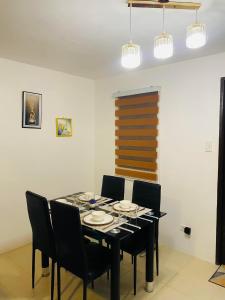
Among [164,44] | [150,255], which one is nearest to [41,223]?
[150,255]

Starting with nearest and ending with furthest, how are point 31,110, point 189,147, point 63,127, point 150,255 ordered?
point 150,255 < point 189,147 < point 31,110 < point 63,127

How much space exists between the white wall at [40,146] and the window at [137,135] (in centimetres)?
58

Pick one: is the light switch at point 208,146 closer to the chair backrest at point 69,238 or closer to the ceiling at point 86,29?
the ceiling at point 86,29

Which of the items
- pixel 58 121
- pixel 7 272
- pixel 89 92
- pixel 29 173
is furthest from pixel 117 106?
pixel 7 272

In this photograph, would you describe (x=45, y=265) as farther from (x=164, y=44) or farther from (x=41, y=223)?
(x=164, y=44)

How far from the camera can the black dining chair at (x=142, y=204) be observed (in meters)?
2.13

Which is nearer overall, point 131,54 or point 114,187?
point 131,54

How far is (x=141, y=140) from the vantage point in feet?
10.6

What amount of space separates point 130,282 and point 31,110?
2.34 metres

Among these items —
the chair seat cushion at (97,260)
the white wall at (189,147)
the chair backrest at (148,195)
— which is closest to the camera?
the chair seat cushion at (97,260)

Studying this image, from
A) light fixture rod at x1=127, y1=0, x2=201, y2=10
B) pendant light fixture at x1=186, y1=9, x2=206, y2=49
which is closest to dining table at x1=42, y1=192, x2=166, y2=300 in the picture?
pendant light fixture at x1=186, y1=9, x2=206, y2=49

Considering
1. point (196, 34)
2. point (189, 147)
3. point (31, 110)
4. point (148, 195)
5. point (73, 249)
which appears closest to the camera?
point (196, 34)

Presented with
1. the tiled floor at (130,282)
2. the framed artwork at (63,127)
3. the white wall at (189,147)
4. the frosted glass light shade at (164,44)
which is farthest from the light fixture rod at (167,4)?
the tiled floor at (130,282)

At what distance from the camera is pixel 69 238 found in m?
1.74
